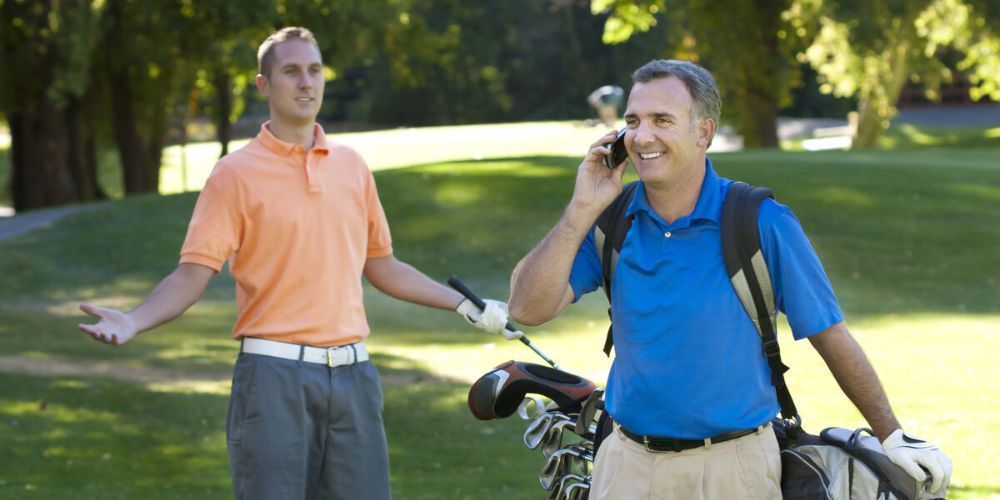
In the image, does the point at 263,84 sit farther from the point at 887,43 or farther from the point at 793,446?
the point at 887,43

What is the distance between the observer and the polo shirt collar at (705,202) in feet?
12.1

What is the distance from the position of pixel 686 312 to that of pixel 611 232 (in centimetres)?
33

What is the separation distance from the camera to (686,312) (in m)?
3.65

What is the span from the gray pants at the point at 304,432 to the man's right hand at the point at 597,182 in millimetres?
1417

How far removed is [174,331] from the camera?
1555cm

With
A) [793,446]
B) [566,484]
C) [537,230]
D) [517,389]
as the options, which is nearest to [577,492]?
[566,484]

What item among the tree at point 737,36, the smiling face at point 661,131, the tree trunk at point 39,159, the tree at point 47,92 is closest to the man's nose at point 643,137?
the smiling face at point 661,131

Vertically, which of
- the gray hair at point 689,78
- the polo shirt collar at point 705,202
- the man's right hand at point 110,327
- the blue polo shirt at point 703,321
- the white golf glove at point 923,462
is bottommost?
the man's right hand at point 110,327

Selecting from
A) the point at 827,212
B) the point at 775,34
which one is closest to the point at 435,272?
the point at 827,212

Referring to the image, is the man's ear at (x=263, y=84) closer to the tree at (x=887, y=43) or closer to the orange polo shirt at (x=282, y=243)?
the orange polo shirt at (x=282, y=243)

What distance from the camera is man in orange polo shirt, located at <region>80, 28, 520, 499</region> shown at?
479 centimetres

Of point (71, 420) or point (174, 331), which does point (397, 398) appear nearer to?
point (71, 420)

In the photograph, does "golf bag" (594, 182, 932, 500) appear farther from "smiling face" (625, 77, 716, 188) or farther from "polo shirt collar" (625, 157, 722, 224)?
"smiling face" (625, 77, 716, 188)

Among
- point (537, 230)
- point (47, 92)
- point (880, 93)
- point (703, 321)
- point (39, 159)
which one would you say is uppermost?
point (703, 321)
